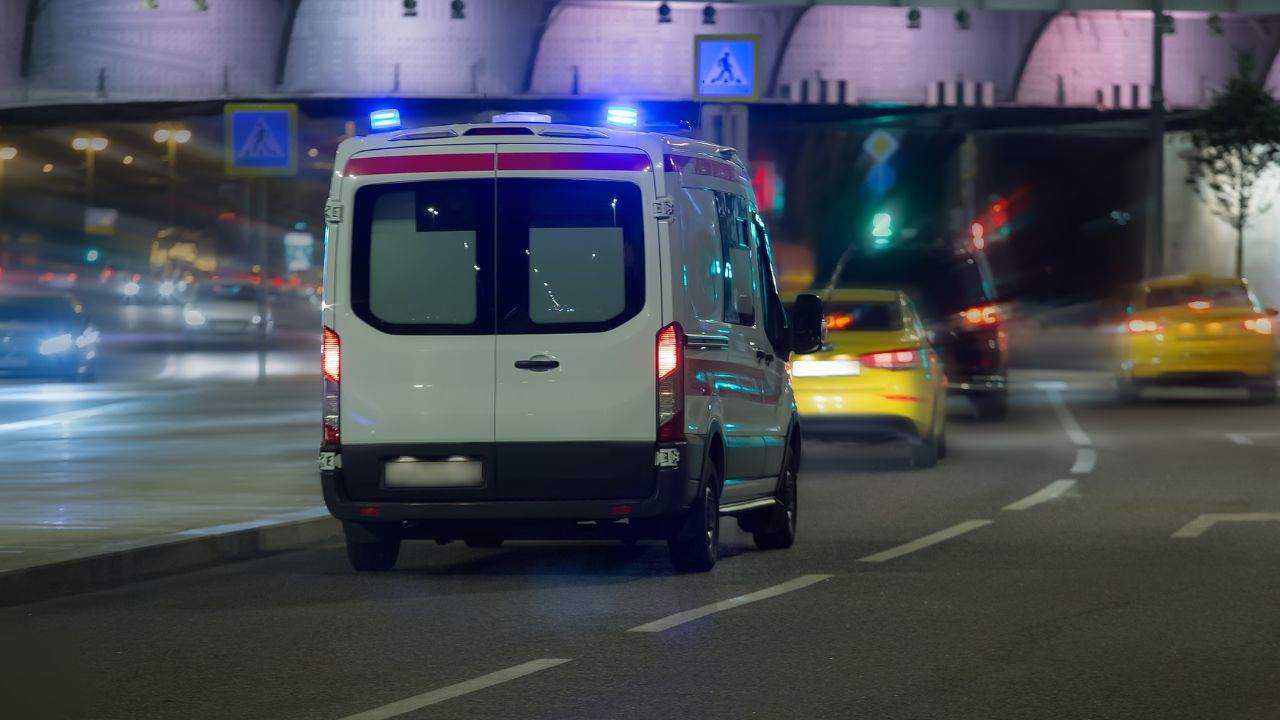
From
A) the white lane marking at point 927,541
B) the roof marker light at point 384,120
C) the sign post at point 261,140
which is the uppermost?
the sign post at point 261,140

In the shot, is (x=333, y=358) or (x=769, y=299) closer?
(x=333, y=358)

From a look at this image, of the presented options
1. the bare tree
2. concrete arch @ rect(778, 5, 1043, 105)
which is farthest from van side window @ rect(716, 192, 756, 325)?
the bare tree

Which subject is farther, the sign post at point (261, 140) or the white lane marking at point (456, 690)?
the sign post at point (261, 140)

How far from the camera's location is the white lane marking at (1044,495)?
1484cm

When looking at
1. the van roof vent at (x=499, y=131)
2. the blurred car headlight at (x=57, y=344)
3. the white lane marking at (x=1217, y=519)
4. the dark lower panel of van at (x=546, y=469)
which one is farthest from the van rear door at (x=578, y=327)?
the blurred car headlight at (x=57, y=344)

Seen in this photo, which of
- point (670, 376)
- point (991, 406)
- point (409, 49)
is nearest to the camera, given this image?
point (670, 376)

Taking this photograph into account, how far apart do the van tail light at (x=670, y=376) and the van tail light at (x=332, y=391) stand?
5.14 ft

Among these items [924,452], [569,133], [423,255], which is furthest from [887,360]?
[423,255]

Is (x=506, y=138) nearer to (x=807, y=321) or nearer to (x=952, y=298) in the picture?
(x=807, y=321)

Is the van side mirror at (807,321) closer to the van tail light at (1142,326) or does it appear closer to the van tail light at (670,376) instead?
the van tail light at (670,376)

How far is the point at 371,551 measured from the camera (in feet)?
36.9

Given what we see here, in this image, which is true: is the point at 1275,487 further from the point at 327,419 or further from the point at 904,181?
the point at 904,181

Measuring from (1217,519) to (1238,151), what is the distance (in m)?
Result: 31.6

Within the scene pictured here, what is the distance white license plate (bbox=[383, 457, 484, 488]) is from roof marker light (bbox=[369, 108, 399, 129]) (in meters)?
2.13
